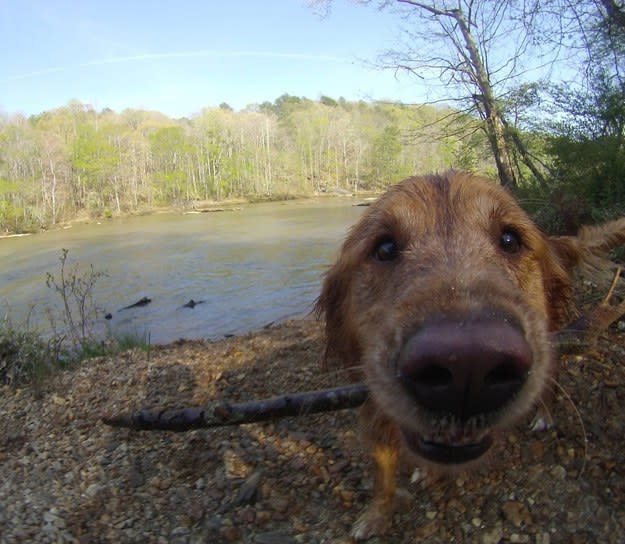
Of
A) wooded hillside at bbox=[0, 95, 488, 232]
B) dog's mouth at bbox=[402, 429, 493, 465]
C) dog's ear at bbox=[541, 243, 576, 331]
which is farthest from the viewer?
wooded hillside at bbox=[0, 95, 488, 232]

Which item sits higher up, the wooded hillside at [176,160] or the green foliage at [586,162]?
the wooded hillside at [176,160]

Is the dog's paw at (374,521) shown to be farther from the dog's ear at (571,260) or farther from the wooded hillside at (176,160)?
the wooded hillside at (176,160)

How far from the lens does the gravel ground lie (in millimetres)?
3172

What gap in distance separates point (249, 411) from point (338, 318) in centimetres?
103

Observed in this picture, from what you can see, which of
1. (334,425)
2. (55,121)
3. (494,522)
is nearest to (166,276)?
(334,425)

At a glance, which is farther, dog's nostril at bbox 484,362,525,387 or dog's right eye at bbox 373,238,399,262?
dog's right eye at bbox 373,238,399,262

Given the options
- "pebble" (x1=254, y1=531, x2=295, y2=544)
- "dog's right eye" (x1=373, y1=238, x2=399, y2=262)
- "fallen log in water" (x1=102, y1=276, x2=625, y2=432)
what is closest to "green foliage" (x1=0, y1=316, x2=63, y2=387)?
"fallen log in water" (x1=102, y1=276, x2=625, y2=432)

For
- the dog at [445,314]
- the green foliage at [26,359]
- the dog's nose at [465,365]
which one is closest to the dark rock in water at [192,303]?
the green foliage at [26,359]

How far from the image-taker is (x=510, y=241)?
10.1 feet

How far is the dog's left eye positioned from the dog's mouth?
1.28 m

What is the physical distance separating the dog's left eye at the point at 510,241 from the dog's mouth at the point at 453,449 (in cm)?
128

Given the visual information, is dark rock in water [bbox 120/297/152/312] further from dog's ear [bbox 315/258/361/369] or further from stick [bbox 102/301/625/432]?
stick [bbox 102/301/625/432]

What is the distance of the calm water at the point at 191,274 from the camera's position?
48.0 ft

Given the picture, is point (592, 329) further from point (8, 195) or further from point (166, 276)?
point (8, 195)
